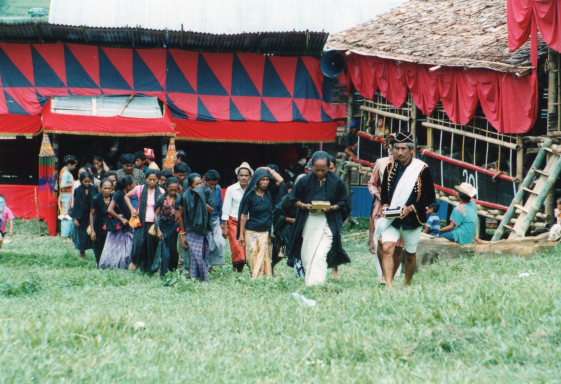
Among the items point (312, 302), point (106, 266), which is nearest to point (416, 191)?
point (312, 302)

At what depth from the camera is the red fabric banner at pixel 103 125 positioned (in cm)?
2050

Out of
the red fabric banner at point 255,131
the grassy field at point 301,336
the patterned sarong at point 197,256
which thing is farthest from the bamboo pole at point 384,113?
the grassy field at point 301,336

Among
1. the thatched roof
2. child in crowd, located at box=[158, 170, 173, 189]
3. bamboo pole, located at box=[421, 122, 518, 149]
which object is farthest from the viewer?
the thatched roof

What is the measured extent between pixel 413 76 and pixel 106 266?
28.2 ft

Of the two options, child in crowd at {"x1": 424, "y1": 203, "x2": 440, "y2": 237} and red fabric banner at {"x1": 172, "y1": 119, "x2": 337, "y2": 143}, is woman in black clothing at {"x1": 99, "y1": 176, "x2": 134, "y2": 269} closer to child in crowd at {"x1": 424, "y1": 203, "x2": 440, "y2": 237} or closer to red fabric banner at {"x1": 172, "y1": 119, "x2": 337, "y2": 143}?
child in crowd at {"x1": 424, "y1": 203, "x2": 440, "y2": 237}

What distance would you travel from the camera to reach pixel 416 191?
9.17 meters

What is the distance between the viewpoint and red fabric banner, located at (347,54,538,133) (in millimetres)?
15352

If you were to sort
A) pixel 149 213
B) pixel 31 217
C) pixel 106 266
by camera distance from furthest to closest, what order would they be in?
pixel 31 217 → pixel 106 266 → pixel 149 213

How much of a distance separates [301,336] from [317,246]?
304cm

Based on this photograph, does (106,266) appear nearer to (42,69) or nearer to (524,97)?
(524,97)

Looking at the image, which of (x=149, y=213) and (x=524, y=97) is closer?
(x=149, y=213)

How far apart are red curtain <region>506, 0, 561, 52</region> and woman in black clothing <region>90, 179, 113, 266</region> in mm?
7269

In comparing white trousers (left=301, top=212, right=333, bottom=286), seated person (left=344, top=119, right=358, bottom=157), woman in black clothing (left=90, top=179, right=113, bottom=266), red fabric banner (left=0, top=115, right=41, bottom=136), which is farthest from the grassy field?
seated person (left=344, top=119, right=358, bottom=157)

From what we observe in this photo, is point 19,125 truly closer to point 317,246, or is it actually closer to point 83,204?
→ point 83,204
